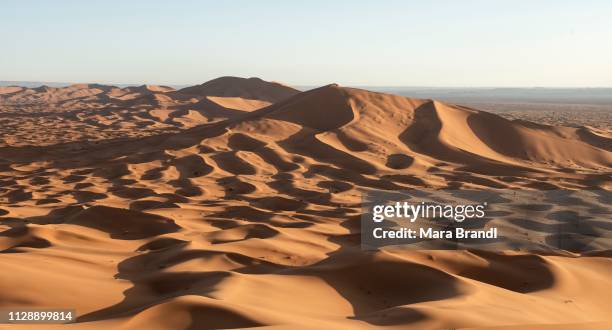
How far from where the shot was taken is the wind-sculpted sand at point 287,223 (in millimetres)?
3578

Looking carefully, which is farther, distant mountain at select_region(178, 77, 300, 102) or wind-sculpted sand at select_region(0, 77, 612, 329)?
distant mountain at select_region(178, 77, 300, 102)

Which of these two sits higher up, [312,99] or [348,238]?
[312,99]

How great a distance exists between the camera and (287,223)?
6.77 m

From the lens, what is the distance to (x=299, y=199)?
8516 mm

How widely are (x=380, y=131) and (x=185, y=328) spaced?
1240 centimetres

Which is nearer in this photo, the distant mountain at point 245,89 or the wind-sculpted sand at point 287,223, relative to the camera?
the wind-sculpted sand at point 287,223

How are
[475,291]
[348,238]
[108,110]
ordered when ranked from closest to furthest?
1. [475,291]
2. [348,238]
3. [108,110]

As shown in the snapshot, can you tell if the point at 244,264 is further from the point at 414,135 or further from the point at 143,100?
the point at 143,100

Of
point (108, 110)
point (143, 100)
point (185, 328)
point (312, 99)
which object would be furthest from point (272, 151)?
point (143, 100)

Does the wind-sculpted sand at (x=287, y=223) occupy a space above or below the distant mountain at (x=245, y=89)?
below

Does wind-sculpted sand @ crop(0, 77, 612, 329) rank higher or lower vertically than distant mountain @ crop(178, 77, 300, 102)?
lower

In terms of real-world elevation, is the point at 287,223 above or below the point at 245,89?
below

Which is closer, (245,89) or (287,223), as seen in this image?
(287,223)

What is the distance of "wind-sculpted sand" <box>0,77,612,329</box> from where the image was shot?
3.58 meters
